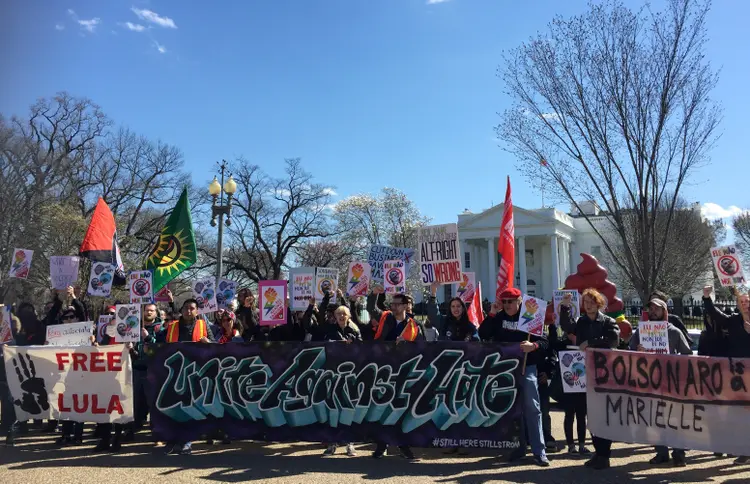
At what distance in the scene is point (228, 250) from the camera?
4116 cm

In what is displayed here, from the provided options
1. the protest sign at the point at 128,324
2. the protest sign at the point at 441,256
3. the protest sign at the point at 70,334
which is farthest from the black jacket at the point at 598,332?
the protest sign at the point at 70,334

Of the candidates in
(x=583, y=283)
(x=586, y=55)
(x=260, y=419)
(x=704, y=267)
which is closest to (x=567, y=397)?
(x=260, y=419)

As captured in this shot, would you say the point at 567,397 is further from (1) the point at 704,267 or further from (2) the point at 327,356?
(1) the point at 704,267

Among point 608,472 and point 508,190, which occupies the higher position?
point 508,190

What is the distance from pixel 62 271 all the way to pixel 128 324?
10.3ft

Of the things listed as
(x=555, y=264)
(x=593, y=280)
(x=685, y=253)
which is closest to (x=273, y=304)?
(x=593, y=280)

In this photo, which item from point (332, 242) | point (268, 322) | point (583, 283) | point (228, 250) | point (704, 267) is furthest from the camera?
point (332, 242)

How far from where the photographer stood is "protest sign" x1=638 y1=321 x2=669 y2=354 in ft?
20.5

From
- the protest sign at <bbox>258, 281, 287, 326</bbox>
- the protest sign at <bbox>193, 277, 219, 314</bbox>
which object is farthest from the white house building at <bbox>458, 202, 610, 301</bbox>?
the protest sign at <bbox>258, 281, 287, 326</bbox>

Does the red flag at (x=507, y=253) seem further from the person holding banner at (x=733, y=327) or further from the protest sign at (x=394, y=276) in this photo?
the person holding banner at (x=733, y=327)

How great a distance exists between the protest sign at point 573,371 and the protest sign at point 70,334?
628cm

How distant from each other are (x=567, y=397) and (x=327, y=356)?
278cm

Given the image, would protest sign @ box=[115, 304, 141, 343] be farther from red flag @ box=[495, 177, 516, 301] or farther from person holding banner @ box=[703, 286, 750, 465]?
person holding banner @ box=[703, 286, 750, 465]

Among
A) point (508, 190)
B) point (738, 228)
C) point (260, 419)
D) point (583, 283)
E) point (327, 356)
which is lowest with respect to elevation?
point (260, 419)
